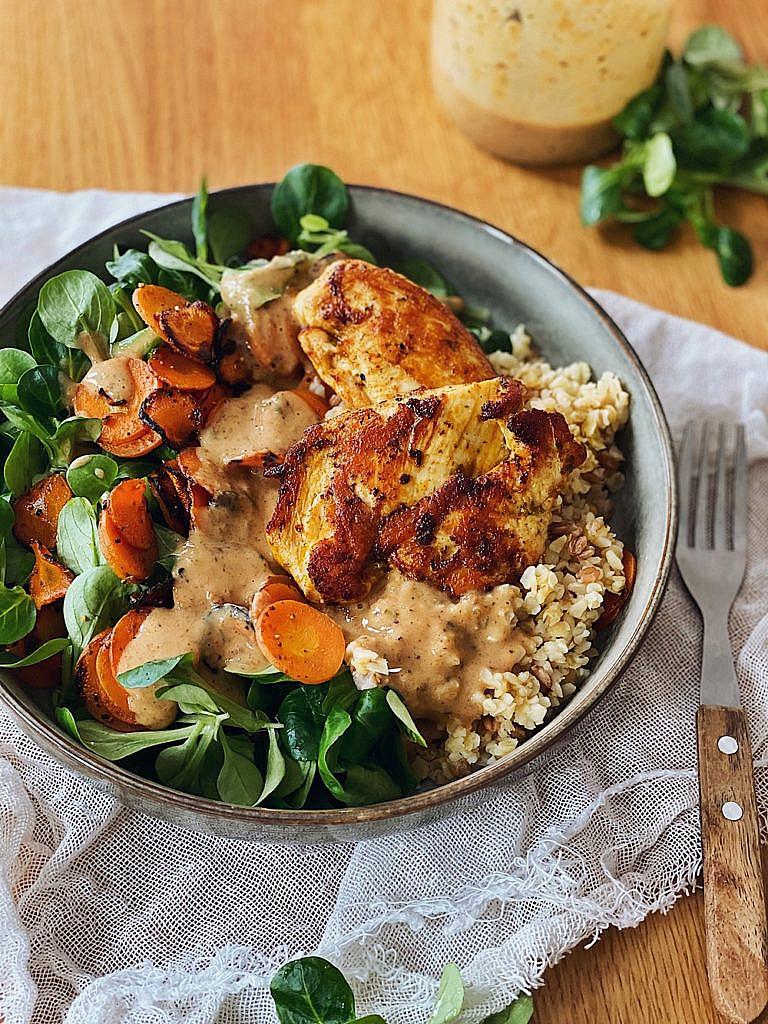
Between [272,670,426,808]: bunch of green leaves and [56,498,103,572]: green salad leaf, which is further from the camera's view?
[56,498,103,572]: green salad leaf

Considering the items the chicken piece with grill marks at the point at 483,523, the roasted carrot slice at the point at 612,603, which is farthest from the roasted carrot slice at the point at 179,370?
the roasted carrot slice at the point at 612,603

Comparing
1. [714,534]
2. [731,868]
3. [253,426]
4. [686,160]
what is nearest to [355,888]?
[731,868]

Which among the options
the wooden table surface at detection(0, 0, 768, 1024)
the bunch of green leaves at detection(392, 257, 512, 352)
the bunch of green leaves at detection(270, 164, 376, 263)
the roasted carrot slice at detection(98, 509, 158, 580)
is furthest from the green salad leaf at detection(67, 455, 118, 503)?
the wooden table surface at detection(0, 0, 768, 1024)

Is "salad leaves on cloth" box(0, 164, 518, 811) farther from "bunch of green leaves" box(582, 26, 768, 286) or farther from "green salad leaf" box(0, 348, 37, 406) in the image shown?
"bunch of green leaves" box(582, 26, 768, 286)

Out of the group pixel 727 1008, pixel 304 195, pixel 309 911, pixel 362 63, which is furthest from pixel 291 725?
pixel 362 63

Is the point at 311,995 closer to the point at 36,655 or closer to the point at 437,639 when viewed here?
the point at 437,639

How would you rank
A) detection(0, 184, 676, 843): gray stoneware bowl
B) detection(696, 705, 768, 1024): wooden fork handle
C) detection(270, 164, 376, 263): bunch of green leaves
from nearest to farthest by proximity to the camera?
detection(0, 184, 676, 843): gray stoneware bowl → detection(696, 705, 768, 1024): wooden fork handle → detection(270, 164, 376, 263): bunch of green leaves
